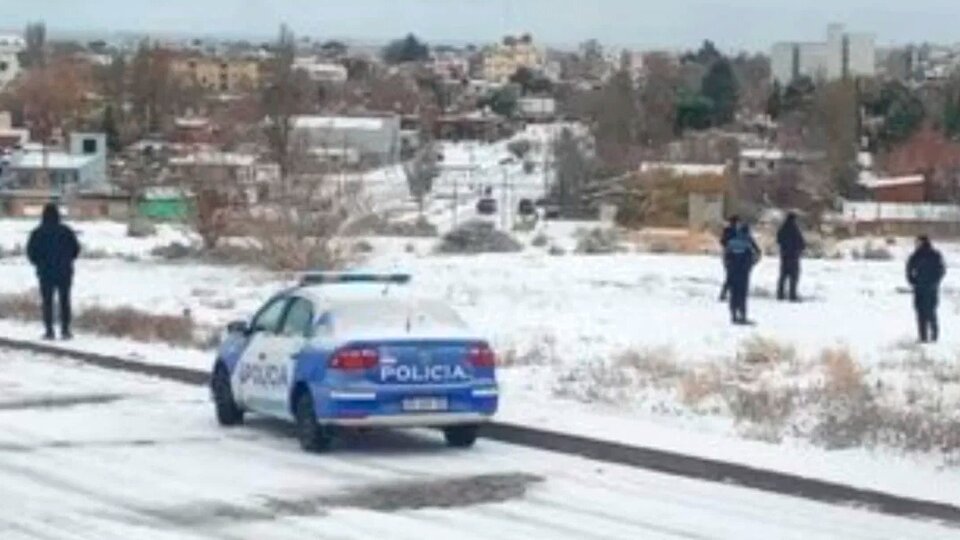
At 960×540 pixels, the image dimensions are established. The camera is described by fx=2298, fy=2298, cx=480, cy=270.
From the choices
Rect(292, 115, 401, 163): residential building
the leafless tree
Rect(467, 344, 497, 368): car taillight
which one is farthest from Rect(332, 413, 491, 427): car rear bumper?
Rect(292, 115, 401, 163): residential building

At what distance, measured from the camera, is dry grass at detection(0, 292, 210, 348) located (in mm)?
30828

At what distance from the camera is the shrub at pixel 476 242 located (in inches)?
2569

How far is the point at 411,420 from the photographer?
18.6 metres

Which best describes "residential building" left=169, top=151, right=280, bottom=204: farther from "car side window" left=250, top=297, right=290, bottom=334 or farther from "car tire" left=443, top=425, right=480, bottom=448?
"car tire" left=443, top=425, right=480, bottom=448

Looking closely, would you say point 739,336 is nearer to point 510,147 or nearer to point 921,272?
point 921,272

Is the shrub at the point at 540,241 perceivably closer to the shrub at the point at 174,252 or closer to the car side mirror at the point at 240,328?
the shrub at the point at 174,252

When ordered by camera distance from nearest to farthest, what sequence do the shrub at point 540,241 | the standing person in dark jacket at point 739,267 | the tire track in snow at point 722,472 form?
the tire track in snow at point 722,472 → the standing person in dark jacket at point 739,267 → the shrub at point 540,241

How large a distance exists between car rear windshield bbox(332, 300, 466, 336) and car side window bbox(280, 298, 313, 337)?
0.34 metres

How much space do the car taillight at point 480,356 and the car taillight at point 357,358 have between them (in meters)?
0.82

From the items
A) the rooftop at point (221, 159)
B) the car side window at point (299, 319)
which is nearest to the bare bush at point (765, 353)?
the car side window at point (299, 319)

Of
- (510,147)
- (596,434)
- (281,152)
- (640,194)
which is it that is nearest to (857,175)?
(640,194)

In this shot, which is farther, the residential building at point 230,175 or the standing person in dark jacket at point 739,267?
the residential building at point 230,175

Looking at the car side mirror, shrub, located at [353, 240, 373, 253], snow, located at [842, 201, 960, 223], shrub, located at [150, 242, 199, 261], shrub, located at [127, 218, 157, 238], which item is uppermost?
the car side mirror

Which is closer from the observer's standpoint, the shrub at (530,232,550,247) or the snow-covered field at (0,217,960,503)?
the snow-covered field at (0,217,960,503)
